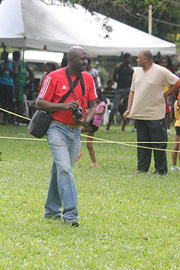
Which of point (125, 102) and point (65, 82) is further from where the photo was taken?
point (125, 102)

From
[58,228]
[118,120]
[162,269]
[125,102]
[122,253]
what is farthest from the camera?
[118,120]

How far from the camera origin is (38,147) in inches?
540

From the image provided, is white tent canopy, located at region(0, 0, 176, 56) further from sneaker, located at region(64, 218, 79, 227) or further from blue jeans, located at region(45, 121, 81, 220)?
sneaker, located at region(64, 218, 79, 227)

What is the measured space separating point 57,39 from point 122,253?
12.6m

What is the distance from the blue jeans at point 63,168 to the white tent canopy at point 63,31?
10.5m

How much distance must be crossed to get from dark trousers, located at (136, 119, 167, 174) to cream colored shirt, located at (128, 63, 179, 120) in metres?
0.14

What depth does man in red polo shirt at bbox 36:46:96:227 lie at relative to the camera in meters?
6.14

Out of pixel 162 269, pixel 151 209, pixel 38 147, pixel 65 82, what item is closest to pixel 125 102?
pixel 38 147

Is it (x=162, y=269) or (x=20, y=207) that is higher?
(x=162, y=269)

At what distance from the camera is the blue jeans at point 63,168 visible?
20.1 feet

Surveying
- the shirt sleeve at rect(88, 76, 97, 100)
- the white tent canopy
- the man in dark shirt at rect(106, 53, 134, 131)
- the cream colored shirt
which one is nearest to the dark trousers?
the cream colored shirt

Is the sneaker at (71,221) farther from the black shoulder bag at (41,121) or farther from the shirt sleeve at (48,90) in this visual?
the shirt sleeve at (48,90)

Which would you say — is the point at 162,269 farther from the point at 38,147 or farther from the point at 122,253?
the point at 38,147

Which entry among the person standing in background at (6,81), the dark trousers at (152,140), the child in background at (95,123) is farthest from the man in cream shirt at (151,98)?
the person standing in background at (6,81)
